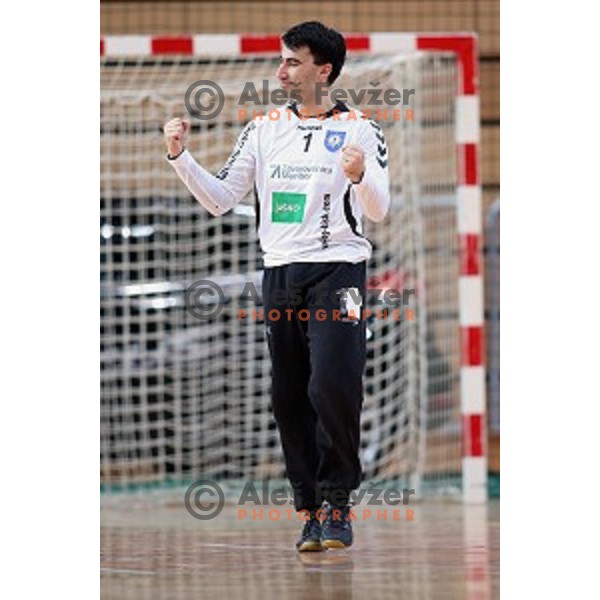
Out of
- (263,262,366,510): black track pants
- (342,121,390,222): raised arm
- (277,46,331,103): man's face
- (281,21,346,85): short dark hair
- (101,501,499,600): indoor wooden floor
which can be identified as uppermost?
(281,21,346,85): short dark hair

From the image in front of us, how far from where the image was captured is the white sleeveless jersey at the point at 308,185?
5.58 m

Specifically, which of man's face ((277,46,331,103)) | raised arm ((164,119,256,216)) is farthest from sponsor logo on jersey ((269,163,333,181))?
man's face ((277,46,331,103))

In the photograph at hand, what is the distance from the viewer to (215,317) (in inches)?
398

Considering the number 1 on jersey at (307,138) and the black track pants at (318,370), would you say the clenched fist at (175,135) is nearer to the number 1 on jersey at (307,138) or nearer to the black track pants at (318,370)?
the number 1 on jersey at (307,138)

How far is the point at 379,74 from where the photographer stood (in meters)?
9.36

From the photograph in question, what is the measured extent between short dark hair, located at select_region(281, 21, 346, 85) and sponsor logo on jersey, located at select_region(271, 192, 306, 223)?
43cm

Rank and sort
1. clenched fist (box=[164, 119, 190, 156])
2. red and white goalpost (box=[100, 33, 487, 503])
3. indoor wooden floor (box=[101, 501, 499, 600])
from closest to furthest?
indoor wooden floor (box=[101, 501, 499, 600]), clenched fist (box=[164, 119, 190, 156]), red and white goalpost (box=[100, 33, 487, 503])

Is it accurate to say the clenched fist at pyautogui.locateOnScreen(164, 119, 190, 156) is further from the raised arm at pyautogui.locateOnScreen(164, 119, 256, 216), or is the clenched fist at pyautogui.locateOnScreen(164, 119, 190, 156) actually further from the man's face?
the man's face

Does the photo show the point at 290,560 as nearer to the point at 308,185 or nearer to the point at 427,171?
the point at 308,185

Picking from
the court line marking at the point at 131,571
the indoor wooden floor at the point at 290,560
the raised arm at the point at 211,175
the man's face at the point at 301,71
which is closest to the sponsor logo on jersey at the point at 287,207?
the raised arm at the point at 211,175

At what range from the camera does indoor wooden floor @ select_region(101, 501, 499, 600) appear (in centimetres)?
479

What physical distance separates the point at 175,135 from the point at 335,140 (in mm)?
537

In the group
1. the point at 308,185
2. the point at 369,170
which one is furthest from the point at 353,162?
the point at 308,185

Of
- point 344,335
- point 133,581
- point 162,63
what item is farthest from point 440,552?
point 162,63
